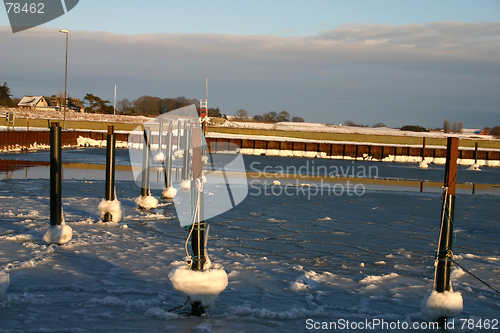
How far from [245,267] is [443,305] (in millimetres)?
2644

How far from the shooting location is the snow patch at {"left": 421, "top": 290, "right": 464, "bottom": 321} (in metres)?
3.86

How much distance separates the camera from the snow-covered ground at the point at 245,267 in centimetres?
409

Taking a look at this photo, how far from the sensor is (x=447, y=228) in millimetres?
4000

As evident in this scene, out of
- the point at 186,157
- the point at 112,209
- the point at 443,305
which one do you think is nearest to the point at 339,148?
the point at 186,157

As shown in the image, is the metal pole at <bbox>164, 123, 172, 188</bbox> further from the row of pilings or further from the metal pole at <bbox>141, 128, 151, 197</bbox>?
the row of pilings

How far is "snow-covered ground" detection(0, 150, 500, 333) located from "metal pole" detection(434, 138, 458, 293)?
508 mm

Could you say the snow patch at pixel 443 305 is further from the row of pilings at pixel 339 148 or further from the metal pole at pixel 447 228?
the row of pilings at pixel 339 148

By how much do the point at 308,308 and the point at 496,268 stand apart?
3.38 metres


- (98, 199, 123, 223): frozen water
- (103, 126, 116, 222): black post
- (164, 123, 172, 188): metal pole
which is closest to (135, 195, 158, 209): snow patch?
(164, 123, 172, 188): metal pole

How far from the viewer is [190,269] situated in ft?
13.2

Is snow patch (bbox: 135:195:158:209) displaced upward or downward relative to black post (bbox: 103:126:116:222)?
downward

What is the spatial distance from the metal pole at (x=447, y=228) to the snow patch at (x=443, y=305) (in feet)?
0.22

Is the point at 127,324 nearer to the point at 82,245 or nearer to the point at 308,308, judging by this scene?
the point at 308,308

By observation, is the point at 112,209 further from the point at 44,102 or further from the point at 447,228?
the point at 44,102
